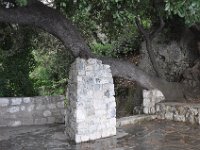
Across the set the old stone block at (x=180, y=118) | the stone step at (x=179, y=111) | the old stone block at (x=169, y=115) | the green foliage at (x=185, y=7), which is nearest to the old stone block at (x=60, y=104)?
the stone step at (x=179, y=111)

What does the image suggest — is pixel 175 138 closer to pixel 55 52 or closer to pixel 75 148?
pixel 75 148

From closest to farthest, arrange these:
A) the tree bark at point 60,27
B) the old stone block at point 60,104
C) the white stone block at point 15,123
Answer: the tree bark at point 60,27 → the white stone block at point 15,123 → the old stone block at point 60,104

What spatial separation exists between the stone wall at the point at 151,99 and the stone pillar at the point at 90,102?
99.0 inches

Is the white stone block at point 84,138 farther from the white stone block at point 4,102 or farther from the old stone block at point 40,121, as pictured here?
the white stone block at point 4,102

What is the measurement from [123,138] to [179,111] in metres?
2.57

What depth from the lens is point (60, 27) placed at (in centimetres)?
955

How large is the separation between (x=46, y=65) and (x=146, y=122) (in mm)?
6596

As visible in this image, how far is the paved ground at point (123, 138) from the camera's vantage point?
335 inches

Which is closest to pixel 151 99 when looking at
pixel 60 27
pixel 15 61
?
pixel 60 27

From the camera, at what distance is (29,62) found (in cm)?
1223

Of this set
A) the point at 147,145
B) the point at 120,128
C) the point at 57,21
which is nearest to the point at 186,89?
the point at 120,128

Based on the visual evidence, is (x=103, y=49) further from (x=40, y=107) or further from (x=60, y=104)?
(x=40, y=107)

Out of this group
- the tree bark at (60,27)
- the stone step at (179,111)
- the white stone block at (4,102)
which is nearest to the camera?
the tree bark at (60,27)

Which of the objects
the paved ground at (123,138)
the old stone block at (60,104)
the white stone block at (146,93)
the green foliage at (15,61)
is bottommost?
the paved ground at (123,138)
